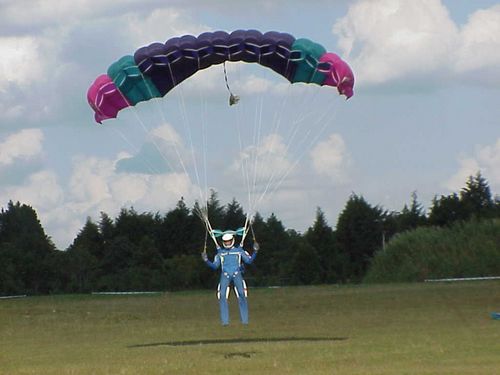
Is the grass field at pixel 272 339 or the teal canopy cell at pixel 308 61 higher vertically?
the teal canopy cell at pixel 308 61

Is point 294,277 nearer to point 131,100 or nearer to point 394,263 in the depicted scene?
point 394,263

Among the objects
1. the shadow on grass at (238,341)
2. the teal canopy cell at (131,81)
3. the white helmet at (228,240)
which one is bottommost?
the shadow on grass at (238,341)

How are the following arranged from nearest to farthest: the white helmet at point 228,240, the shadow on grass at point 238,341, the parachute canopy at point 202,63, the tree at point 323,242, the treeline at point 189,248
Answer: the shadow on grass at point 238,341 < the parachute canopy at point 202,63 < the white helmet at point 228,240 < the treeline at point 189,248 < the tree at point 323,242

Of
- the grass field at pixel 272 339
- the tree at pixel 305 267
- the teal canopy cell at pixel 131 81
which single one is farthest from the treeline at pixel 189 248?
the teal canopy cell at pixel 131 81

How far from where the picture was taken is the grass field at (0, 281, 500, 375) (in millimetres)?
17031

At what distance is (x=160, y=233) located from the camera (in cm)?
9006

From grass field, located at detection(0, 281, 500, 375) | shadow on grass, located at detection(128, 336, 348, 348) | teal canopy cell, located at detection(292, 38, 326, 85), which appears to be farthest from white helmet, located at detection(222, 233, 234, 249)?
teal canopy cell, located at detection(292, 38, 326, 85)

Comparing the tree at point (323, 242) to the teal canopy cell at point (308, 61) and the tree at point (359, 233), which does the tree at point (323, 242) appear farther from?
the teal canopy cell at point (308, 61)

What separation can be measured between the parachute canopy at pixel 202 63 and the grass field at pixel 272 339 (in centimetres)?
442

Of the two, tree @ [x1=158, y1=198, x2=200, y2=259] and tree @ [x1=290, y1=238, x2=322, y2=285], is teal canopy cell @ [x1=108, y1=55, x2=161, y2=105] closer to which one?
tree @ [x1=290, y1=238, x2=322, y2=285]

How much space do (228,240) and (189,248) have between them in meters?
65.7

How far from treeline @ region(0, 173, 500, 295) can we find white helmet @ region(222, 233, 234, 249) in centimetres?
4799

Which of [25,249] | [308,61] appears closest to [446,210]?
[25,249]

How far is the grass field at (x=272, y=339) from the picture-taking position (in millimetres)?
17031
